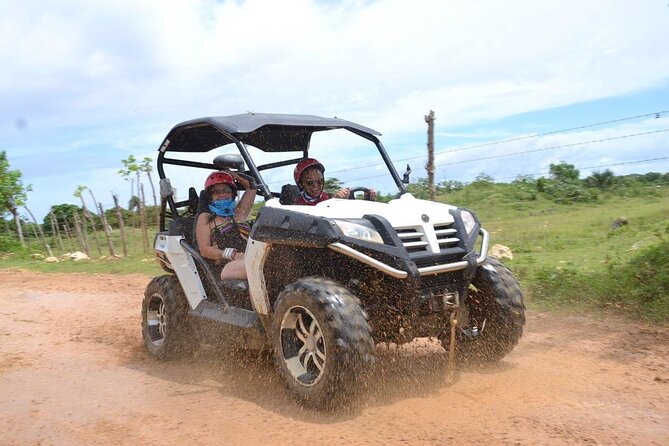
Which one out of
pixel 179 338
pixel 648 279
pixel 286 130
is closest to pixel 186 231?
pixel 179 338

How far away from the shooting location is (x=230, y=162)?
621 centimetres

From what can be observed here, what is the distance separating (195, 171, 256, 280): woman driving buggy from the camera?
5.81 metres

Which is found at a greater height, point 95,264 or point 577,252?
point 95,264

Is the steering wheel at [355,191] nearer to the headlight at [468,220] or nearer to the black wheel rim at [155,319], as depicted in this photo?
the headlight at [468,220]

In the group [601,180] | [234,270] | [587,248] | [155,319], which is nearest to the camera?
[234,270]

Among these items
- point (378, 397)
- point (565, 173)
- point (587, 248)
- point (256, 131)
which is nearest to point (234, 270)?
point (256, 131)

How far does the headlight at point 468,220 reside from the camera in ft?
15.9

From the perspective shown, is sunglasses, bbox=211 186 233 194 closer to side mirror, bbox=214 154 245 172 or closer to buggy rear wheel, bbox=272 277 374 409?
side mirror, bbox=214 154 245 172

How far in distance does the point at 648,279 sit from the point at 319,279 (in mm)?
4448

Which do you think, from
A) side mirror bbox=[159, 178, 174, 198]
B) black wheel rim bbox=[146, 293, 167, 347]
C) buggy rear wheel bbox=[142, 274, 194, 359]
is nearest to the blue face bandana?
side mirror bbox=[159, 178, 174, 198]

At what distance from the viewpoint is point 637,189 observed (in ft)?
58.1

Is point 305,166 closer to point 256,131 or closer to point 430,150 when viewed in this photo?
point 256,131

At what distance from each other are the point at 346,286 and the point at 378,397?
0.79 metres

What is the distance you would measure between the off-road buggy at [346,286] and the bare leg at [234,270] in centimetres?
8
